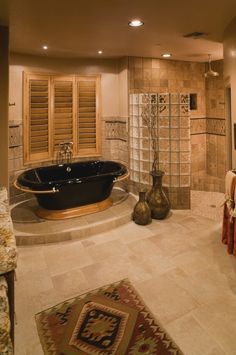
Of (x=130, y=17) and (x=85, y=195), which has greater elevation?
(x=130, y=17)

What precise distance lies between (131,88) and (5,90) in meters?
2.38

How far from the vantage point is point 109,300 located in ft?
7.66

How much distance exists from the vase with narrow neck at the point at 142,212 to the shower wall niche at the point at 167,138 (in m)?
0.66

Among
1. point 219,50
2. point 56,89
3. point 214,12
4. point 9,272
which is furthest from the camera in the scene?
point 56,89

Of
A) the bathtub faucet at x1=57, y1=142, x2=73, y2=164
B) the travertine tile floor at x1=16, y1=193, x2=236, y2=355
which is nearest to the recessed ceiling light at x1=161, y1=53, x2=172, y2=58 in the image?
the bathtub faucet at x1=57, y1=142, x2=73, y2=164

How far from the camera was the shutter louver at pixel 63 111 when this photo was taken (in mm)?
4684

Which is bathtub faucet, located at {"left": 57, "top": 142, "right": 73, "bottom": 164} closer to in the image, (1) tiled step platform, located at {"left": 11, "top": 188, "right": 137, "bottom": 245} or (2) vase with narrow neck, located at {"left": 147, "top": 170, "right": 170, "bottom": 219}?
(1) tiled step platform, located at {"left": 11, "top": 188, "right": 137, "bottom": 245}

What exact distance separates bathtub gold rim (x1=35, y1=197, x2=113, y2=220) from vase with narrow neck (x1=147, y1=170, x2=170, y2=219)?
2.38ft

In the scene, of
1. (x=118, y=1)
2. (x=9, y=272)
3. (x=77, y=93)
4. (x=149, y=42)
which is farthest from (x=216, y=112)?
(x=9, y=272)

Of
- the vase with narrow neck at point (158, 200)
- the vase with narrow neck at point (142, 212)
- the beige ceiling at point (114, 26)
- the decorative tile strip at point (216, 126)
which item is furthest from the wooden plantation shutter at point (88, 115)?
the decorative tile strip at point (216, 126)

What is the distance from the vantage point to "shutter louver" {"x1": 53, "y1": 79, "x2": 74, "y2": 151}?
15.4 feet

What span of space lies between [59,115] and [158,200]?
2.26m

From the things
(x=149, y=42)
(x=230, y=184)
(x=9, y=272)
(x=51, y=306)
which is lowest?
(x=51, y=306)

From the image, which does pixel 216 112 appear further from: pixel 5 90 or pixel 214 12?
pixel 5 90
